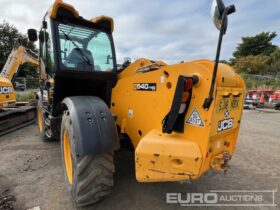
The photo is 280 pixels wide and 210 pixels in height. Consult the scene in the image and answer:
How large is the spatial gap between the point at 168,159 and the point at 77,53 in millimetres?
1993

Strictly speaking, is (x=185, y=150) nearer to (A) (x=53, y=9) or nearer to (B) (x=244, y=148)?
(A) (x=53, y=9)

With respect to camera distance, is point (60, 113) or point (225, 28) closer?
point (225, 28)

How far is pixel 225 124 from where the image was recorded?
226 cm

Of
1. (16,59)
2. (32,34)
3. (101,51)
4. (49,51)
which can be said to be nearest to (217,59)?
(101,51)

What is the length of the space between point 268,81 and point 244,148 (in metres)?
19.6

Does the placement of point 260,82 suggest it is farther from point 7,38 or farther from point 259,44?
point 7,38

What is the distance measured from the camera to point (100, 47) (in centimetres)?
321

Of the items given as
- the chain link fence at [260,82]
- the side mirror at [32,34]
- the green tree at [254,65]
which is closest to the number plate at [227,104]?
the side mirror at [32,34]

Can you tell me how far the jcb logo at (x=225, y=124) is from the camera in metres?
2.15

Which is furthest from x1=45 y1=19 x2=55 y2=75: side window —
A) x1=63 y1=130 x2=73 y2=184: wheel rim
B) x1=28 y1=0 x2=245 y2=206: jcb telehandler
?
x1=63 y1=130 x2=73 y2=184: wheel rim

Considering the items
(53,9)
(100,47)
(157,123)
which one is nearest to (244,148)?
(157,123)

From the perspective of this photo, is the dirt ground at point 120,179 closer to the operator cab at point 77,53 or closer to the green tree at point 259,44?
the operator cab at point 77,53

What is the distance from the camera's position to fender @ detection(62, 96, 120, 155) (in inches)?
82.3

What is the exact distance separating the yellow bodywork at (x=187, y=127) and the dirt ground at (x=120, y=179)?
75 cm
